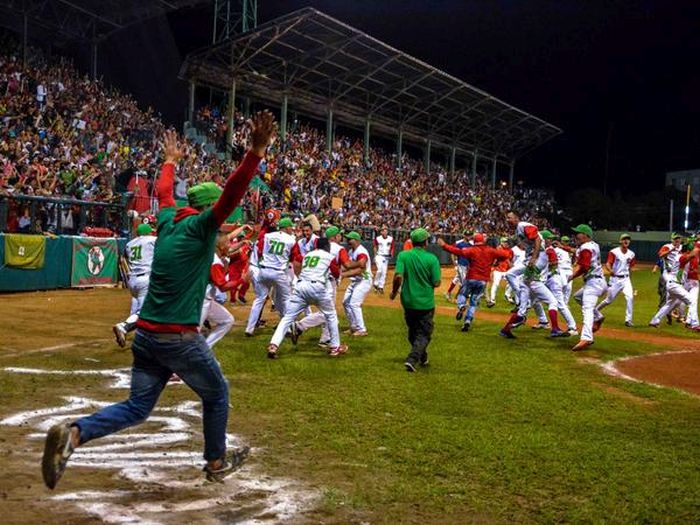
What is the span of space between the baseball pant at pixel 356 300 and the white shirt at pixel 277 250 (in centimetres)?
180

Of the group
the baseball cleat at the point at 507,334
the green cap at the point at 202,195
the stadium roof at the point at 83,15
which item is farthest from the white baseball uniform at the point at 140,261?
the stadium roof at the point at 83,15

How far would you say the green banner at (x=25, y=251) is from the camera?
56.3 feet

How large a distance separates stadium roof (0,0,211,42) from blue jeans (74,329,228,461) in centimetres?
2890

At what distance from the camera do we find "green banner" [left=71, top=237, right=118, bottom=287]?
1934 cm

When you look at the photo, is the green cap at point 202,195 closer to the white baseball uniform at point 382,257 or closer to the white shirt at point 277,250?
the white shirt at point 277,250

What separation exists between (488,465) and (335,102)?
39.4 metres

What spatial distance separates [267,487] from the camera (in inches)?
184

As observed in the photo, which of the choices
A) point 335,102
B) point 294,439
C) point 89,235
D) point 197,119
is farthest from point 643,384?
point 335,102

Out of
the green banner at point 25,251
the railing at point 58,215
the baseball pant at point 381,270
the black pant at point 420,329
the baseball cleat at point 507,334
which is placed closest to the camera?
the black pant at point 420,329

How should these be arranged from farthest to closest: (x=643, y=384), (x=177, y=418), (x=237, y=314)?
(x=237, y=314), (x=643, y=384), (x=177, y=418)

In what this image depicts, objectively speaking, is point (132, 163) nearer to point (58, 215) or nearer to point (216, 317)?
point (58, 215)

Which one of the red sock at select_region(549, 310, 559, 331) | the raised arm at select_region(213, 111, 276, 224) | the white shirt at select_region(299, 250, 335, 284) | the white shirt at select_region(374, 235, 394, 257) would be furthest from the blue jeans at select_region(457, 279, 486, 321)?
the raised arm at select_region(213, 111, 276, 224)

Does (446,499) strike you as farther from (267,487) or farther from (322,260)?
(322,260)

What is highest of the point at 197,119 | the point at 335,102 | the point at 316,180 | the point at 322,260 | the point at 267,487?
the point at 335,102
